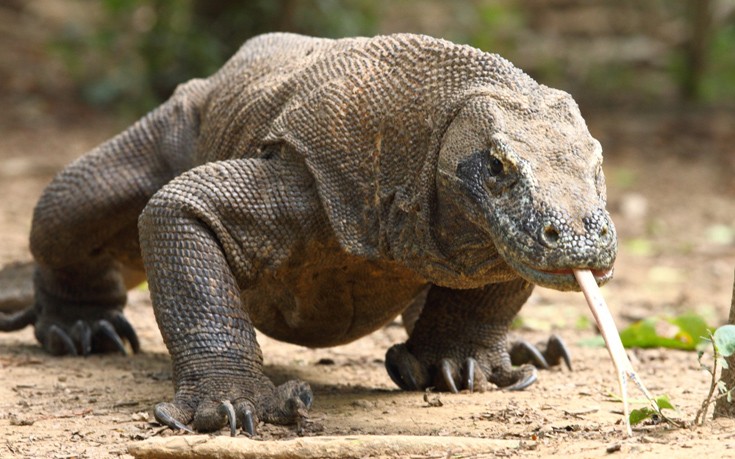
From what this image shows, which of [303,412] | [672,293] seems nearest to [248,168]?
[303,412]

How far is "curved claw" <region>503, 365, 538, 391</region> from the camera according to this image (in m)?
5.59

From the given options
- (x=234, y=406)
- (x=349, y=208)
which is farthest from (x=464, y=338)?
(x=234, y=406)

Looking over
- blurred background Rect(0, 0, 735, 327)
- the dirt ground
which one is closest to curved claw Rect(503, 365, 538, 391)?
the dirt ground

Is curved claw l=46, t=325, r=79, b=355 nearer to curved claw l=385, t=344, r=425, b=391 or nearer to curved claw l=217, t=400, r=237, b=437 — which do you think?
curved claw l=385, t=344, r=425, b=391

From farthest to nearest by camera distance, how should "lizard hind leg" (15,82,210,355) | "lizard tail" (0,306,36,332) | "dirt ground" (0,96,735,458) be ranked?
"lizard tail" (0,306,36,332)
"lizard hind leg" (15,82,210,355)
"dirt ground" (0,96,735,458)

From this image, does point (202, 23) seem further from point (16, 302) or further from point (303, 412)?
point (303, 412)

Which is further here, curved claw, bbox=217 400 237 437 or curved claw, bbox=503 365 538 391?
curved claw, bbox=503 365 538 391

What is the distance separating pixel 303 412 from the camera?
14.6 ft

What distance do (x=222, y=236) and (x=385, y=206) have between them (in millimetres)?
683

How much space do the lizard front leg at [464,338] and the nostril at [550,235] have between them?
5.69 ft

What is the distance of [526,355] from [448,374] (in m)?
0.95

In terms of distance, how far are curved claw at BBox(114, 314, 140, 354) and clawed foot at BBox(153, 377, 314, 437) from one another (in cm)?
215

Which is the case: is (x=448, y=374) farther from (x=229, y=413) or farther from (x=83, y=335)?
(x=83, y=335)

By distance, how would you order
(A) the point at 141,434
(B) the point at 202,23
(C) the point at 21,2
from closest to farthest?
(A) the point at 141,434
(B) the point at 202,23
(C) the point at 21,2
